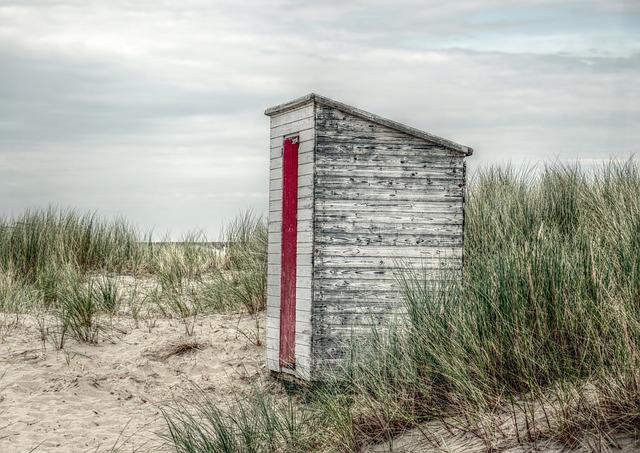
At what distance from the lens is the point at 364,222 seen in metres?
8.96

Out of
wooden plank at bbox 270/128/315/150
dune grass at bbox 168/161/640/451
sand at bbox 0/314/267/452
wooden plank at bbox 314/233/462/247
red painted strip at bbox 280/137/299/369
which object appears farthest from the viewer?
red painted strip at bbox 280/137/299/369

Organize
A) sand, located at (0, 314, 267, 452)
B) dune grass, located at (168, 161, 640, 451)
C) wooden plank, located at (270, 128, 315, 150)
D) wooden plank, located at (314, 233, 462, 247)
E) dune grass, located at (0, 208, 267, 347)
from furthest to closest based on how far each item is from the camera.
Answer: dune grass, located at (0, 208, 267, 347)
wooden plank, located at (270, 128, 315, 150)
wooden plank, located at (314, 233, 462, 247)
sand, located at (0, 314, 267, 452)
dune grass, located at (168, 161, 640, 451)

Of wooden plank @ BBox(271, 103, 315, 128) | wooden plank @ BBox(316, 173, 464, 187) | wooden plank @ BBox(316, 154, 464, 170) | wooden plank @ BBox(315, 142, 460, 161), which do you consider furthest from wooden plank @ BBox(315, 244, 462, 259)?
wooden plank @ BBox(271, 103, 315, 128)

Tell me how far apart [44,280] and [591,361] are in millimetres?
10016

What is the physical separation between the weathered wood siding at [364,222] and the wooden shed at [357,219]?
0.01 metres

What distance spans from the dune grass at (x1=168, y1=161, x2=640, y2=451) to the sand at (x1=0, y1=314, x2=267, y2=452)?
88.8 inches

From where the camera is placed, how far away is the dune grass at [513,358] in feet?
16.6

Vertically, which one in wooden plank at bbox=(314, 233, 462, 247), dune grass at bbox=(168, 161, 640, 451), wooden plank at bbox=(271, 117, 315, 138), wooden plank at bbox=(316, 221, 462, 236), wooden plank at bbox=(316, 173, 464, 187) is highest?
wooden plank at bbox=(271, 117, 315, 138)

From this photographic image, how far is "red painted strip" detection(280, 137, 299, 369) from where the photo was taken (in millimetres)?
9273

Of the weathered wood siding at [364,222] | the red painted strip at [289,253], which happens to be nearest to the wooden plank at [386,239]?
the weathered wood siding at [364,222]

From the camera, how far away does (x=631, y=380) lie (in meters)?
4.88

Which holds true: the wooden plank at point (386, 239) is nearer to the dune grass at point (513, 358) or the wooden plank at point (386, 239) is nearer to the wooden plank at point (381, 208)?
the wooden plank at point (381, 208)

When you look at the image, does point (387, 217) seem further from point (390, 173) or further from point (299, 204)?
point (299, 204)

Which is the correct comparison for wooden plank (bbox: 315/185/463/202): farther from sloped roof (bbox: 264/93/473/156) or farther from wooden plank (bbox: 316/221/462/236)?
sloped roof (bbox: 264/93/473/156)
